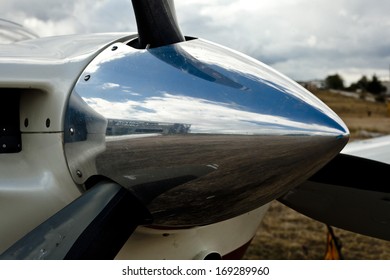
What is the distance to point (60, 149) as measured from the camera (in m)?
1.94

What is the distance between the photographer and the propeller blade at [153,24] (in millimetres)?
1941

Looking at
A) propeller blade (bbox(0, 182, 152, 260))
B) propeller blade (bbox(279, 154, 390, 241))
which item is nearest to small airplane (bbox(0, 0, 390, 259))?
propeller blade (bbox(0, 182, 152, 260))

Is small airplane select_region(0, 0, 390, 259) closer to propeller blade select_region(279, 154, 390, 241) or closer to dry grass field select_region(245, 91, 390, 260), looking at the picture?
propeller blade select_region(279, 154, 390, 241)

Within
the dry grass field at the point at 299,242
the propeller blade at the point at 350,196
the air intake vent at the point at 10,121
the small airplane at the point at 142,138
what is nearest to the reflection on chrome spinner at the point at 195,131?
the small airplane at the point at 142,138

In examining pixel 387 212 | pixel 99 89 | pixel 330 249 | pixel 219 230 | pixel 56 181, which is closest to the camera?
pixel 99 89

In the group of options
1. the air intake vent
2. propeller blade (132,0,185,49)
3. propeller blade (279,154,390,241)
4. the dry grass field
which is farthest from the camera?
the dry grass field

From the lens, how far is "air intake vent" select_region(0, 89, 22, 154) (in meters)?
2.06

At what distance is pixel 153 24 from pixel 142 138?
43 centimetres

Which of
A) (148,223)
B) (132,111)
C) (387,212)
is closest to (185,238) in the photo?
(148,223)

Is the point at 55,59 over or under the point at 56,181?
over

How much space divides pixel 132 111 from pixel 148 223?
1.32 feet

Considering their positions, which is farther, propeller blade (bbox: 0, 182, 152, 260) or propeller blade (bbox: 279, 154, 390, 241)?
propeller blade (bbox: 279, 154, 390, 241)

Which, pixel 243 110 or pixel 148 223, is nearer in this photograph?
pixel 243 110
